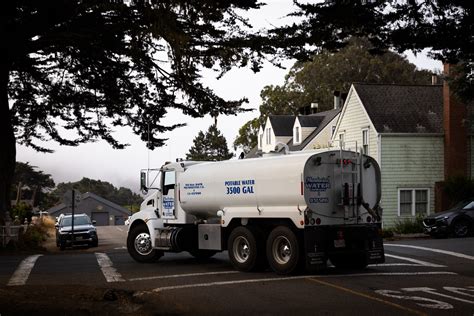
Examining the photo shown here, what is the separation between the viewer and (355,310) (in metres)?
10.3

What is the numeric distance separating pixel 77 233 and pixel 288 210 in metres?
21.4

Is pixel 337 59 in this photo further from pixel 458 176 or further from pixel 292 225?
pixel 292 225

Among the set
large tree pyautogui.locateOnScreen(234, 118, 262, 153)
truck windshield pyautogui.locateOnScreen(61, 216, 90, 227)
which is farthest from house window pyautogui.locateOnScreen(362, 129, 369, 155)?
large tree pyautogui.locateOnScreen(234, 118, 262, 153)

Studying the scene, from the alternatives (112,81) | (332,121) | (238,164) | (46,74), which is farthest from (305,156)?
(332,121)

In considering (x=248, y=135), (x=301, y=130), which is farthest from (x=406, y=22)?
(x=248, y=135)

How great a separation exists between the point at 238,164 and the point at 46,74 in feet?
34.5

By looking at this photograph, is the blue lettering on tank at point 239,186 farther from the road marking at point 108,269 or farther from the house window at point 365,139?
the house window at point 365,139

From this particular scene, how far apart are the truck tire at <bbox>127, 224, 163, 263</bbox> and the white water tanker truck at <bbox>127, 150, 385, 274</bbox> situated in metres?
0.92

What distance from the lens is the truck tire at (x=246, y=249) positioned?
15766mm

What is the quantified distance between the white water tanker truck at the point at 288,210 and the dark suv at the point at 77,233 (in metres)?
17.1

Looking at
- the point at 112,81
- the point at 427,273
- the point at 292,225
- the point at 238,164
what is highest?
the point at 112,81

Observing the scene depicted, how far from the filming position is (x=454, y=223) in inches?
1145

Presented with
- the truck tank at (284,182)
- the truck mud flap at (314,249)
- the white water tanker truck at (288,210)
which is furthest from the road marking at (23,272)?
the truck mud flap at (314,249)

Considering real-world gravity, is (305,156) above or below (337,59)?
below
